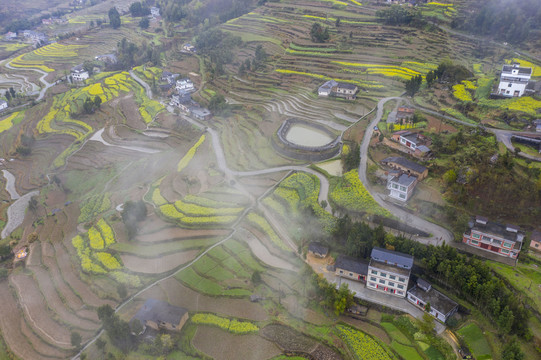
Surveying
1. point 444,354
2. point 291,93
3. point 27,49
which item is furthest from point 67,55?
point 444,354

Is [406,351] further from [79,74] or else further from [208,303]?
[79,74]

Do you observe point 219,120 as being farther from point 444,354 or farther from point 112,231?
point 444,354

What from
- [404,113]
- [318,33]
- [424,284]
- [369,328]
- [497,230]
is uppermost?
[318,33]

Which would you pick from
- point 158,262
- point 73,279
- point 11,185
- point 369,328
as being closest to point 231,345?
point 369,328

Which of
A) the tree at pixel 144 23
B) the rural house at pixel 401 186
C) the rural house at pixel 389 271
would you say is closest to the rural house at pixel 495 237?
the rural house at pixel 401 186

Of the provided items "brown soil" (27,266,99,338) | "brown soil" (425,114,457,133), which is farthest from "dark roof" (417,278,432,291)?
"brown soil" (27,266,99,338)

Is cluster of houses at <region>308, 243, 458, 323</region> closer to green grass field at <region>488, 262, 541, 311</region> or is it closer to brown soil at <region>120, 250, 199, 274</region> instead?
green grass field at <region>488, 262, 541, 311</region>

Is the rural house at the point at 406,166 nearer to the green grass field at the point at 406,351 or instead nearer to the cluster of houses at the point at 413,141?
the cluster of houses at the point at 413,141
